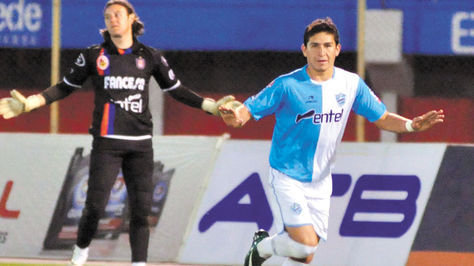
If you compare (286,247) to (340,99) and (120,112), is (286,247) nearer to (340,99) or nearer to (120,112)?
(340,99)

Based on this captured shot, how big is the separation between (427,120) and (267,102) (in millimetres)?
1059

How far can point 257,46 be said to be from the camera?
46.1ft

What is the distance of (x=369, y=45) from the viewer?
43.5ft

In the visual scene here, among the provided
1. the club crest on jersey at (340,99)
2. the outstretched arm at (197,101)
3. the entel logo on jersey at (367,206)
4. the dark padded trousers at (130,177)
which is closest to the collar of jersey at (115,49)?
the outstretched arm at (197,101)

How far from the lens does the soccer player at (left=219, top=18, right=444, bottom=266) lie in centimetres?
746

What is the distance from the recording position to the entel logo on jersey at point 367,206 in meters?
9.66

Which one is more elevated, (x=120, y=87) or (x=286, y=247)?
(x=120, y=87)

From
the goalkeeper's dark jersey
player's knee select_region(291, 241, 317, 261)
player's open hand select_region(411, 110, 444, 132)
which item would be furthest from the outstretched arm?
player's open hand select_region(411, 110, 444, 132)

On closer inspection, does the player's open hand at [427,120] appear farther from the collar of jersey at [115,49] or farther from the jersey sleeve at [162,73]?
the collar of jersey at [115,49]

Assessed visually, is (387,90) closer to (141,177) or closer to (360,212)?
(360,212)

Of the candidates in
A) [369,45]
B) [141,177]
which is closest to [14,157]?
[141,177]

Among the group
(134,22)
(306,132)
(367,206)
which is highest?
(134,22)

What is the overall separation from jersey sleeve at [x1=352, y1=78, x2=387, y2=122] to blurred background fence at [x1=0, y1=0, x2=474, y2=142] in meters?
5.26

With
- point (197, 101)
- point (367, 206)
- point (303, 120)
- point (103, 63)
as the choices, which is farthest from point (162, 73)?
point (367, 206)
